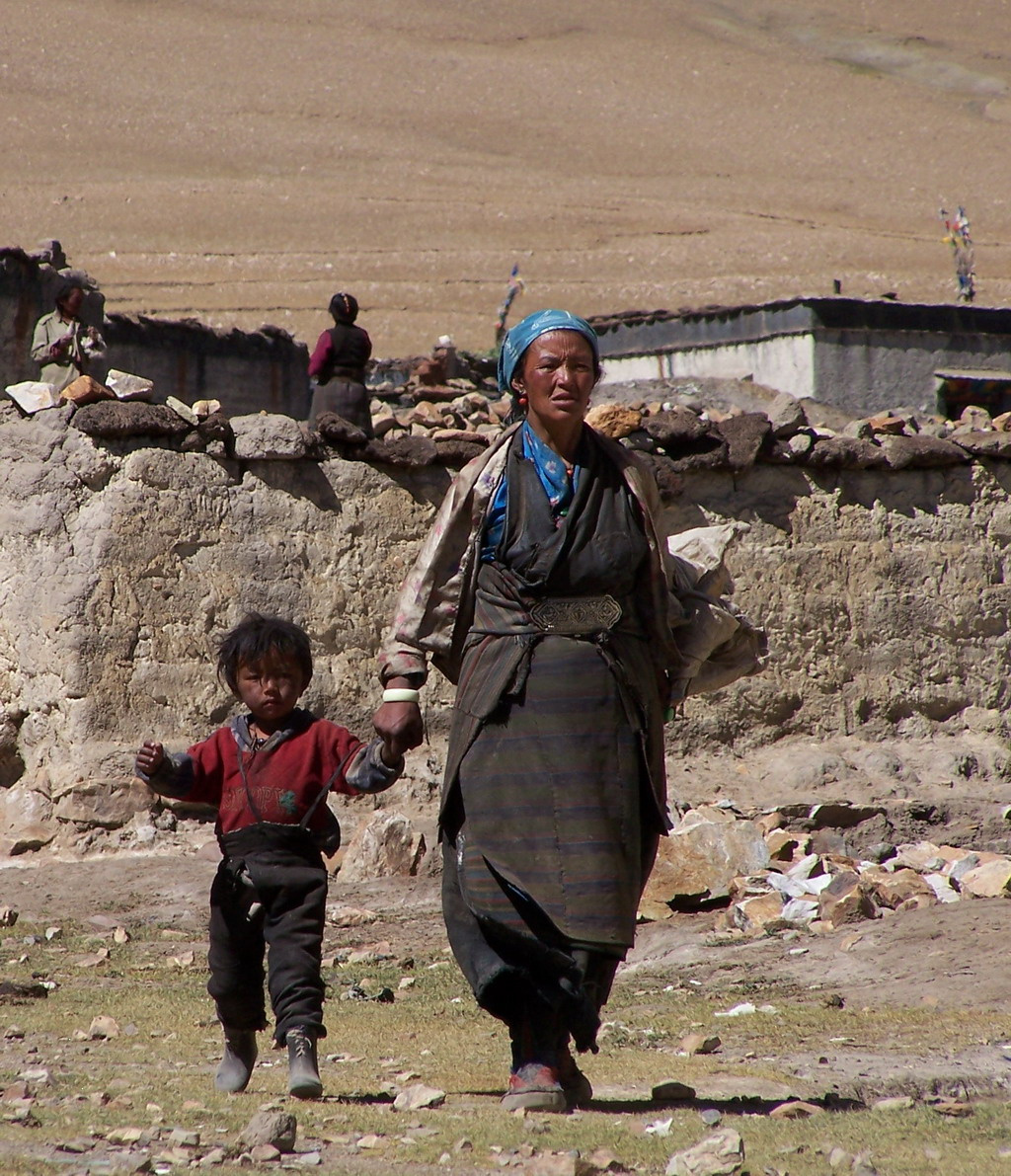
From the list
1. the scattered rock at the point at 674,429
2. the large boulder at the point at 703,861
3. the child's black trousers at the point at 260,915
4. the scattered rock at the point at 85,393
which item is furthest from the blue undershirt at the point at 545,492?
the scattered rock at the point at 674,429

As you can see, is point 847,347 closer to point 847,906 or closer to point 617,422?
point 617,422

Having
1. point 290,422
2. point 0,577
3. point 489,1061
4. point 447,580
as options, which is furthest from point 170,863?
point 447,580

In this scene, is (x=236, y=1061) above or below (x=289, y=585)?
below

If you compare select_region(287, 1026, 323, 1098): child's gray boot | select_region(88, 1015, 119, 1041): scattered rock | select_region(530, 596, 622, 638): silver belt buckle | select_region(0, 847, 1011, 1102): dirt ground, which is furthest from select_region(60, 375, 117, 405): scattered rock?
select_region(287, 1026, 323, 1098): child's gray boot

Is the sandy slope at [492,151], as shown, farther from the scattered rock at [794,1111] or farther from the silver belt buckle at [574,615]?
the scattered rock at [794,1111]

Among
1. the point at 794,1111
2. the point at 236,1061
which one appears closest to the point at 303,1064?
the point at 236,1061

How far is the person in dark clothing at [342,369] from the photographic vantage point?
9.32 meters

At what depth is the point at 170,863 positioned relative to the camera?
7.39 m

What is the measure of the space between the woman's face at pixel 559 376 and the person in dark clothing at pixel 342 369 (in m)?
5.28

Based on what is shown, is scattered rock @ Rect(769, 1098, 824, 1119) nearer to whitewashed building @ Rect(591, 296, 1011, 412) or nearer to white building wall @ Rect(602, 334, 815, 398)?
white building wall @ Rect(602, 334, 815, 398)

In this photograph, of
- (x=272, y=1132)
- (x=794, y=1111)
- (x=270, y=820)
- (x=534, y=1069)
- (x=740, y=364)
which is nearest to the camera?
(x=272, y=1132)

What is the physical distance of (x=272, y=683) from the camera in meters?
3.98

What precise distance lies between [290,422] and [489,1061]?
13.4ft

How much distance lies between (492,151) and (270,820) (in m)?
62.1
